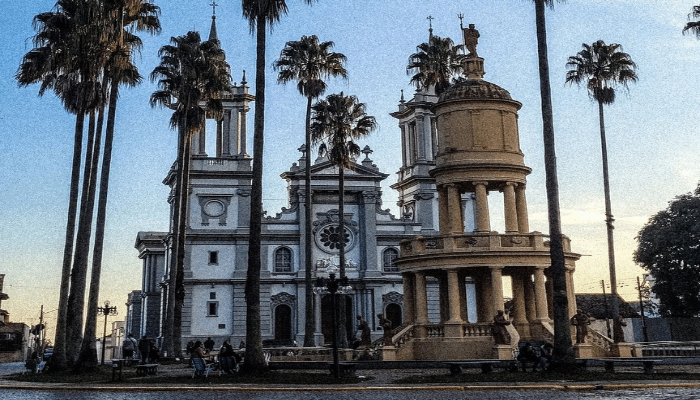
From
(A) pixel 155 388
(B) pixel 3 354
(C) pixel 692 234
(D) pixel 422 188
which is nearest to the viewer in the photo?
(A) pixel 155 388

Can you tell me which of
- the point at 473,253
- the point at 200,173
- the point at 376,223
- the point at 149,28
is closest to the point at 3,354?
the point at 200,173

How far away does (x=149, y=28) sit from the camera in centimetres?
3256

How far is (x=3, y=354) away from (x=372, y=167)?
5165cm

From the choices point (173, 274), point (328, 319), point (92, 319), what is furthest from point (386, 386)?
point (328, 319)

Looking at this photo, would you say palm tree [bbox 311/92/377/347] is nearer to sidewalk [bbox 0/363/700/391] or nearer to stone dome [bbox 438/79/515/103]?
stone dome [bbox 438/79/515/103]

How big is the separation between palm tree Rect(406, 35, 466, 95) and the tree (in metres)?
22.9

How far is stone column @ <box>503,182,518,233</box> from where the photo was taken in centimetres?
3391

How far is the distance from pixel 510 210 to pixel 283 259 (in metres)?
27.7

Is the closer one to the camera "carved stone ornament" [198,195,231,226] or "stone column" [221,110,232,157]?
"carved stone ornament" [198,195,231,226]

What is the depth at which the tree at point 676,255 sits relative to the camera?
56656 millimetres

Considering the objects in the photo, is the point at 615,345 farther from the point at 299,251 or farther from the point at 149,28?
the point at 299,251

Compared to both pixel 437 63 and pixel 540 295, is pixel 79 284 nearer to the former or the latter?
pixel 540 295

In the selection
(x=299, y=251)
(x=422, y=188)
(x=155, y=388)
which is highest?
(x=422, y=188)

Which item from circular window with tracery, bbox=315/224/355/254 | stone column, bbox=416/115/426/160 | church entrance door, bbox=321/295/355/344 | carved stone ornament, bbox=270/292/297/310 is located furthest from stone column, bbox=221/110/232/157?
stone column, bbox=416/115/426/160
